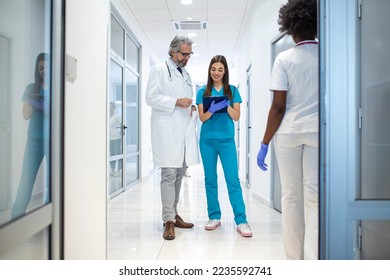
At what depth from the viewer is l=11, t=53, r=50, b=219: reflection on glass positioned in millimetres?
991

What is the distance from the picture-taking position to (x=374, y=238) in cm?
116

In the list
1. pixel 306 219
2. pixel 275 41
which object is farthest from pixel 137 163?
pixel 306 219

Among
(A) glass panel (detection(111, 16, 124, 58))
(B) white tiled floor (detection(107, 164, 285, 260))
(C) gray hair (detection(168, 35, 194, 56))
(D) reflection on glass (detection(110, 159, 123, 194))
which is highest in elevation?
(A) glass panel (detection(111, 16, 124, 58))

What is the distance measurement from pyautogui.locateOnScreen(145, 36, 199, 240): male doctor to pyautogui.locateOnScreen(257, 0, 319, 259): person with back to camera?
0.87 metres

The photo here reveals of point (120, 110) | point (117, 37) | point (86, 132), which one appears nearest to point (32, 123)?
point (86, 132)

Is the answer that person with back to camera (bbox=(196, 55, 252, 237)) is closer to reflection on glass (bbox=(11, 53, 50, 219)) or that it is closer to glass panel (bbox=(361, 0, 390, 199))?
glass panel (bbox=(361, 0, 390, 199))

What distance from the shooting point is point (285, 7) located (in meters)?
1.39

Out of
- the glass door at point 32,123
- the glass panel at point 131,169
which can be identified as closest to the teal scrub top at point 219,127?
the glass door at point 32,123

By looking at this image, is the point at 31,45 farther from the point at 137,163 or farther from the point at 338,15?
the point at 137,163

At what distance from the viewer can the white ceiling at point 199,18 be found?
4.05m

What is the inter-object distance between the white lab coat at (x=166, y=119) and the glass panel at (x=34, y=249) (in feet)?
3.71

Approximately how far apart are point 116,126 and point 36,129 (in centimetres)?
321

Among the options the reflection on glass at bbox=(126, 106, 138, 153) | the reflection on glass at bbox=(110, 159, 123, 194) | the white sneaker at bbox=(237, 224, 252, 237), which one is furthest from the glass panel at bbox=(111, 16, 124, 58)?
the white sneaker at bbox=(237, 224, 252, 237)

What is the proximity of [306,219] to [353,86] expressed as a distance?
23.5 inches
